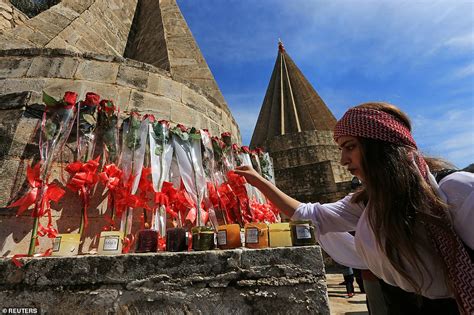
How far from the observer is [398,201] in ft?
3.53

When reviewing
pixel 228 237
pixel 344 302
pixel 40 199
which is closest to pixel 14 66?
pixel 40 199

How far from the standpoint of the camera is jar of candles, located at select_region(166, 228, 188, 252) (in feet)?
5.63

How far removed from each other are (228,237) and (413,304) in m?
0.97

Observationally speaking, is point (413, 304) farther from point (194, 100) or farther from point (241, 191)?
point (194, 100)

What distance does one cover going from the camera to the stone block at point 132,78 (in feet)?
12.1

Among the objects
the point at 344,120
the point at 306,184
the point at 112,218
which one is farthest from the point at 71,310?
the point at 306,184

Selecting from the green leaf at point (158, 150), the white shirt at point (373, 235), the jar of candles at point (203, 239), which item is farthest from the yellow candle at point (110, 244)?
the green leaf at point (158, 150)

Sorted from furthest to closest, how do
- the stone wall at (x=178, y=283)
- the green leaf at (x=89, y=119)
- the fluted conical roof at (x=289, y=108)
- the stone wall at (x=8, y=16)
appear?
the fluted conical roof at (x=289, y=108) → the stone wall at (x=8, y=16) → the green leaf at (x=89, y=119) → the stone wall at (x=178, y=283)

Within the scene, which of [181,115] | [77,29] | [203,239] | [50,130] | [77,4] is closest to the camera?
[203,239]

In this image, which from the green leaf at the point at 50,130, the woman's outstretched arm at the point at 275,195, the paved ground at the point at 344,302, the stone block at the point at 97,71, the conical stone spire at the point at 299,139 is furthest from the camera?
the conical stone spire at the point at 299,139

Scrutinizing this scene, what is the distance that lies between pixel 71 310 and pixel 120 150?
1822 mm

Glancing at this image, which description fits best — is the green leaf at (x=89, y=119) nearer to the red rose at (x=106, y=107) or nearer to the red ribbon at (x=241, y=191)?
the red rose at (x=106, y=107)

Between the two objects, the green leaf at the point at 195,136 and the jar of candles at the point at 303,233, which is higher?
the green leaf at the point at 195,136

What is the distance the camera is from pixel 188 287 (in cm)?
141
